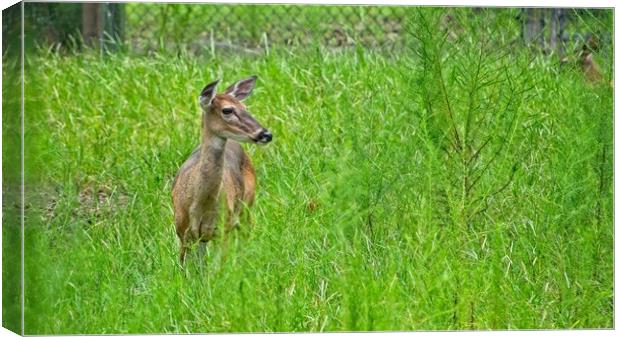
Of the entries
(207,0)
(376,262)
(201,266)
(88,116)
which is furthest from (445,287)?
(88,116)

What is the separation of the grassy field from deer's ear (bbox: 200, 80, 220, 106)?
265 mm

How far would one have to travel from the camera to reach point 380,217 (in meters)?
7.11

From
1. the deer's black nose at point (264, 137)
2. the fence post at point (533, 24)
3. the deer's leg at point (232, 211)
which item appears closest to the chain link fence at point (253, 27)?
the fence post at point (533, 24)

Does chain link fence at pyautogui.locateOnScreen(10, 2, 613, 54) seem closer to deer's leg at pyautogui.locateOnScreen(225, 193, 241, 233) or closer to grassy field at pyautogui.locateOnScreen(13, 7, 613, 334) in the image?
grassy field at pyautogui.locateOnScreen(13, 7, 613, 334)

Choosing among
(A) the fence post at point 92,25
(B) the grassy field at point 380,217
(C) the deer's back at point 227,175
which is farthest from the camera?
(A) the fence post at point 92,25

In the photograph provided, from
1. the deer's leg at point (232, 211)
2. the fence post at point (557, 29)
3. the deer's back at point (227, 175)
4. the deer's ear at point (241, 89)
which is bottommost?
the deer's leg at point (232, 211)

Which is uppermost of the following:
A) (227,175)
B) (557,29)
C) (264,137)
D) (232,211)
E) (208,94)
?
(557,29)

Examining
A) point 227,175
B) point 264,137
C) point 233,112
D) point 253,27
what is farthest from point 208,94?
point 253,27

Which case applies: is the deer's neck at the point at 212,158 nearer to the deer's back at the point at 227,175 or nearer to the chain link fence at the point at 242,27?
the deer's back at the point at 227,175

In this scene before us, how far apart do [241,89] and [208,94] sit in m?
0.13

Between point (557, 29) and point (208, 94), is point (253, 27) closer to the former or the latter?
point (557, 29)

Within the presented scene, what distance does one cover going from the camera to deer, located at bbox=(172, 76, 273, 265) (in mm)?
7387

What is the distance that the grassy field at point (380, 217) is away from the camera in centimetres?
677

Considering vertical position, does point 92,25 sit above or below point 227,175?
above
